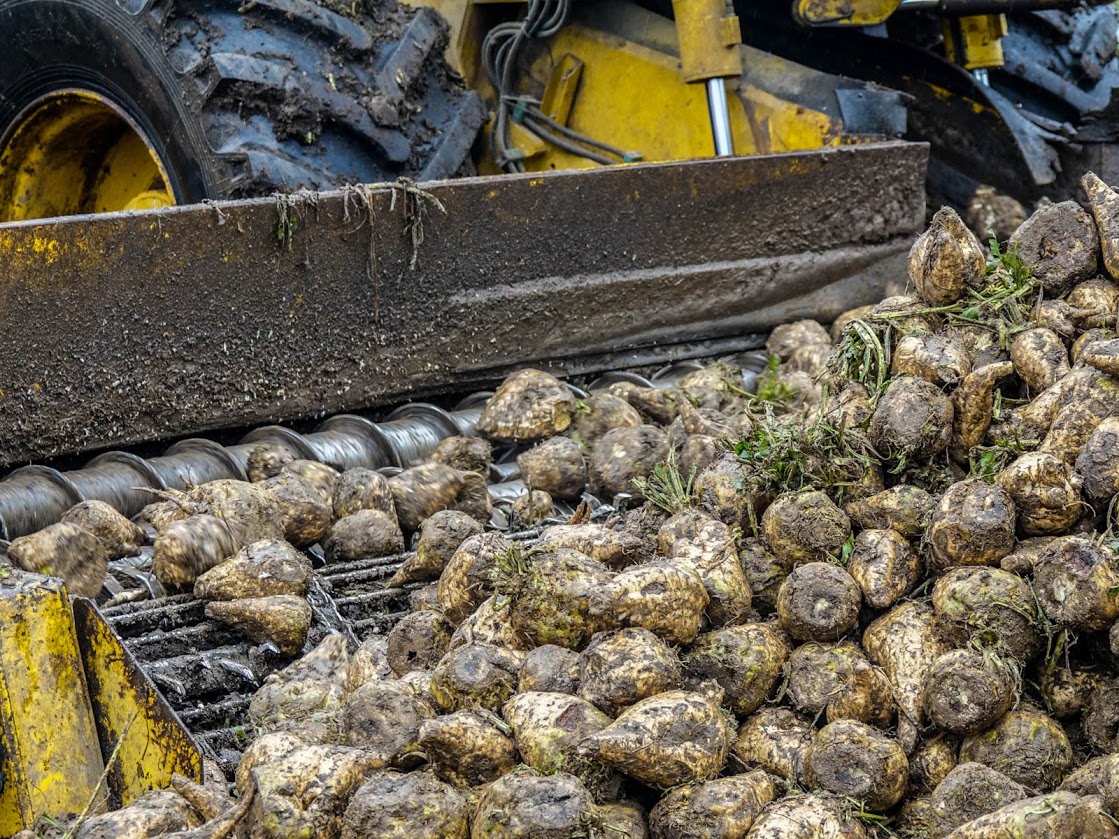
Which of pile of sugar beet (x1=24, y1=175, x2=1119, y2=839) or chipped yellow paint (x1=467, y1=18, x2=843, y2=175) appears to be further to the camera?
chipped yellow paint (x1=467, y1=18, x2=843, y2=175)

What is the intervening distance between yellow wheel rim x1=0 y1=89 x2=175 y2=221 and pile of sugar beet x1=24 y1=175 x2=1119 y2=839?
1.74 metres

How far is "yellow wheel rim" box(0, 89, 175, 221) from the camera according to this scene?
418cm

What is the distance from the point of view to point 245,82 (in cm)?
378

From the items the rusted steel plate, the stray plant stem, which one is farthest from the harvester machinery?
the stray plant stem

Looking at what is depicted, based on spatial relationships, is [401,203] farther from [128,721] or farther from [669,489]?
[128,721]

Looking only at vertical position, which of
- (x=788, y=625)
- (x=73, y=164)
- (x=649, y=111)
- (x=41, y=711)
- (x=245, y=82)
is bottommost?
(x=788, y=625)

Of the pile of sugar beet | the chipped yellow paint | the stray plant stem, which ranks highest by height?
the chipped yellow paint

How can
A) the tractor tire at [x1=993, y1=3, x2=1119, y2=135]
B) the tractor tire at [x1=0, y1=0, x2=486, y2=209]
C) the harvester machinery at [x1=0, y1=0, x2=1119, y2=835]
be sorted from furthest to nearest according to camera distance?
1. the tractor tire at [x1=993, y1=3, x2=1119, y2=135]
2. the tractor tire at [x1=0, y1=0, x2=486, y2=209]
3. the harvester machinery at [x1=0, y1=0, x2=1119, y2=835]

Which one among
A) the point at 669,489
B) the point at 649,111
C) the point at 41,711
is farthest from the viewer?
the point at 649,111

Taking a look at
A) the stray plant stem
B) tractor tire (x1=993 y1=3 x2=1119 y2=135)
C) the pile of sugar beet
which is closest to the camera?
the pile of sugar beet

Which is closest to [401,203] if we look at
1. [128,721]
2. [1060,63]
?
[128,721]

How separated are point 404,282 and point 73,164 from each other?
1.45m

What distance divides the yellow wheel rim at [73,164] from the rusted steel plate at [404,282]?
2.96 feet

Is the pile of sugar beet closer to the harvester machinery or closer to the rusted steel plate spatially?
the harvester machinery
